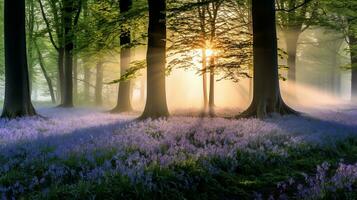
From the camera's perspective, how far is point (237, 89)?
45031mm

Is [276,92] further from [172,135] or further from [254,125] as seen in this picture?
[172,135]

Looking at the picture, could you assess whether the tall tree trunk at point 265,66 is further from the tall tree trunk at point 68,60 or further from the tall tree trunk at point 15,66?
the tall tree trunk at point 68,60

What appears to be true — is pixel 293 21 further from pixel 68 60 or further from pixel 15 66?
pixel 15 66

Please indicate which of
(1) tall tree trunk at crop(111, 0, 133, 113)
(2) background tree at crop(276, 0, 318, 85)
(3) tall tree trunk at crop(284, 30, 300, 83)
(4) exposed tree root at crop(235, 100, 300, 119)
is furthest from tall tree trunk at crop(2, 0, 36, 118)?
(3) tall tree trunk at crop(284, 30, 300, 83)

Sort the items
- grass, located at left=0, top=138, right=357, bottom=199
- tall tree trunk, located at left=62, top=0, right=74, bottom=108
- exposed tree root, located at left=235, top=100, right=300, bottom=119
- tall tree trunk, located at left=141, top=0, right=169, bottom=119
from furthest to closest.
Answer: tall tree trunk, located at left=62, top=0, right=74, bottom=108
tall tree trunk, located at left=141, top=0, right=169, bottom=119
exposed tree root, located at left=235, top=100, right=300, bottom=119
grass, located at left=0, top=138, right=357, bottom=199

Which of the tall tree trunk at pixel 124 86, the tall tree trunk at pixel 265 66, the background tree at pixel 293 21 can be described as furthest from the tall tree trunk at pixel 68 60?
the tall tree trunk at pixel 265 66

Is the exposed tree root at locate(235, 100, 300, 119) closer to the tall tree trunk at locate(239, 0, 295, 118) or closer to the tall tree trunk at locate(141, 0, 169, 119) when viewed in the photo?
the tall tree trunk at locate(239, 0, 295, 118)

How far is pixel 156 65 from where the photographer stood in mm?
14656

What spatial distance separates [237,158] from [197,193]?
195 centimetres

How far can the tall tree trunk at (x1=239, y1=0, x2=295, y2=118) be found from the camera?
47.0ft

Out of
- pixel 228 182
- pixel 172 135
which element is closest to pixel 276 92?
pixel 172 135

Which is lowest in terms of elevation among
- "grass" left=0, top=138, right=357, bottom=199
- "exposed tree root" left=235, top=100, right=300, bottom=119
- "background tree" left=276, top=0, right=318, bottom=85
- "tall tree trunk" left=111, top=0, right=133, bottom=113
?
"grass" left=0, top=138, right=357, bottom=199

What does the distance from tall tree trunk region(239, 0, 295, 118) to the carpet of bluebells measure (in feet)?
11.6

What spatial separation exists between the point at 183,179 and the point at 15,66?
12409 mm
